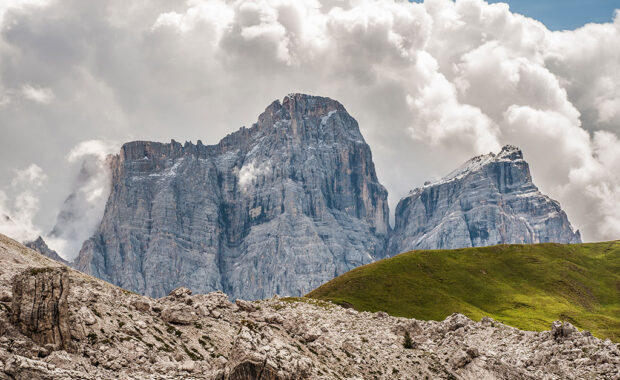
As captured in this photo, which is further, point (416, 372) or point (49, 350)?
point (416, 372)

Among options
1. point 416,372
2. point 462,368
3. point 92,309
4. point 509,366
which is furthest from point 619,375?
point 92,309

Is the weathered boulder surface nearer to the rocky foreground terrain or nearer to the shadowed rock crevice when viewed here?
the rocky foreground terrain

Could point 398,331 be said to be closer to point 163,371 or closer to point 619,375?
point 619,375

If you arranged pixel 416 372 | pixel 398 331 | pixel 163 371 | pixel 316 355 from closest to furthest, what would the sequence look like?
pixel 163 371 < pixel 316 355 < pixel 416 372 < pixel 398 331

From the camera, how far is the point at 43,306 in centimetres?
3744

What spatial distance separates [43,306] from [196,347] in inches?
598

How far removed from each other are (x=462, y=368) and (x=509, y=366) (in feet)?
17.8

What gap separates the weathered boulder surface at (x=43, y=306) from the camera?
36531mm

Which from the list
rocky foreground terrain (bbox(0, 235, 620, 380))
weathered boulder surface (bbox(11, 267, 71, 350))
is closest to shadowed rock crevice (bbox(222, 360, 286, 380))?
rocky foreground terrain (bbox(0, 235, 620, 380))

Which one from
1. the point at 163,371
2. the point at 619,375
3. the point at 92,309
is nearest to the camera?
the point at 163,371

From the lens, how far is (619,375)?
68938 millimetres

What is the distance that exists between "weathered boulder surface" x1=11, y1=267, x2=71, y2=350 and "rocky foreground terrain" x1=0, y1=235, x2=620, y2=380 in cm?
6

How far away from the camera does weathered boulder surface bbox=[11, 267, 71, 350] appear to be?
36531mm

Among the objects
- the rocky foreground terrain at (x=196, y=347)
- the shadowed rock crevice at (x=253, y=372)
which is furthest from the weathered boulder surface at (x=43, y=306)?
the shadowed rock crevice at (x=253, y=372)
